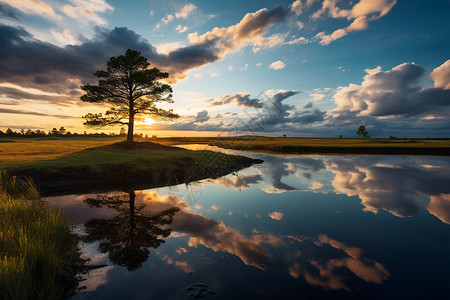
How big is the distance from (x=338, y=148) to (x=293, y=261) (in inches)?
2732

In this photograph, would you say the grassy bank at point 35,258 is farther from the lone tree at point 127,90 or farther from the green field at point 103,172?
the lone tree at point 127,90

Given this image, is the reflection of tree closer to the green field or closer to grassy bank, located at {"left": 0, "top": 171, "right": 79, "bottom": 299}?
grassy bank, located at {"left": 0, "top": 171, "right": 79, "bottom": 299}

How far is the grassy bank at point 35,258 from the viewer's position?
14.2ft

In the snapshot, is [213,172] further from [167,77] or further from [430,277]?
[430,277]

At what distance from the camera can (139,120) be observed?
3550 cm

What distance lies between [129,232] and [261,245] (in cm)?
548

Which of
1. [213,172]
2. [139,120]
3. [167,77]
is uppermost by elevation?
[167,77]

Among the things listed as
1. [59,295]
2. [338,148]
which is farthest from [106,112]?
[338,148]

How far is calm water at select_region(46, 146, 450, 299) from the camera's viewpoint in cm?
562

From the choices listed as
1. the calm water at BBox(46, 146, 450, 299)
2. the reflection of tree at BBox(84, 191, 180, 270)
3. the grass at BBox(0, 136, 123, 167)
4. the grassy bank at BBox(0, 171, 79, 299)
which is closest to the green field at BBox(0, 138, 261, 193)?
the grass at BBox(0, 136, 123, 167)

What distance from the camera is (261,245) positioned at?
800 centimetres

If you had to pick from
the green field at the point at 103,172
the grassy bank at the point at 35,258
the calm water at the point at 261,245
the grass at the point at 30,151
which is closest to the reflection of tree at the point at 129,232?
the calm water at the point at 261,245

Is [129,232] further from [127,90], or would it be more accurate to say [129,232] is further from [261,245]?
[127,90]

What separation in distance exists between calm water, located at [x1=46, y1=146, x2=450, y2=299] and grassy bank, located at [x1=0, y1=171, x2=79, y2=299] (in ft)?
2.04
